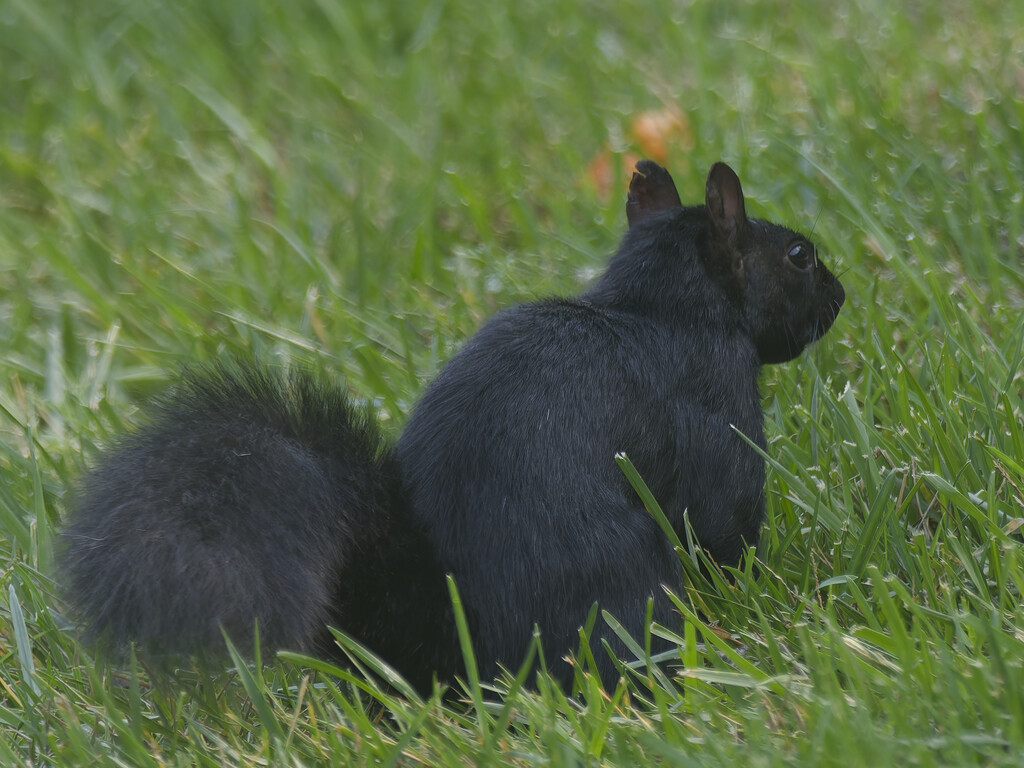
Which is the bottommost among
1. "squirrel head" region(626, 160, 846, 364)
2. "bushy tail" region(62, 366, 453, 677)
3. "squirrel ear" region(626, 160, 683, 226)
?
"bushy tail" region(62, 366, 453, 677)

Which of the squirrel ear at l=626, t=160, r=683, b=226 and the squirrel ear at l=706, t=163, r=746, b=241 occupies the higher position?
the squirrel ear at l=626, t=160, r=683, b=226

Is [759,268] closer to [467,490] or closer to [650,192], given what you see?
[650,192]

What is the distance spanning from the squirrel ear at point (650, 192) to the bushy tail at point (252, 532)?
1.05 metres

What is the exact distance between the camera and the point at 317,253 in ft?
14.6

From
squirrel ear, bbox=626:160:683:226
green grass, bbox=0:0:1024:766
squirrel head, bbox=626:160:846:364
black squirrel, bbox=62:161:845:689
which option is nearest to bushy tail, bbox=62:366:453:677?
black squirrel, bbox=62:161:845:689

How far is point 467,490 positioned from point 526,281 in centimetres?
164

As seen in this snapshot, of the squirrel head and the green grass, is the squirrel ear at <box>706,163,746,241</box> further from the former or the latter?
the green grass

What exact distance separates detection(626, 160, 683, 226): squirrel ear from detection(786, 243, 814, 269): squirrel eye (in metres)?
0.32

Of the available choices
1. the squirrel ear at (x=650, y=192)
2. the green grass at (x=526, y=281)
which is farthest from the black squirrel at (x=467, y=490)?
the squirrel ear at (x=650, y=192)

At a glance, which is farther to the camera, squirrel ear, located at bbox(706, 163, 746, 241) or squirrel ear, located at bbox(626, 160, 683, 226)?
squirrel ear, located at bbox(626, 160, 683, 226)

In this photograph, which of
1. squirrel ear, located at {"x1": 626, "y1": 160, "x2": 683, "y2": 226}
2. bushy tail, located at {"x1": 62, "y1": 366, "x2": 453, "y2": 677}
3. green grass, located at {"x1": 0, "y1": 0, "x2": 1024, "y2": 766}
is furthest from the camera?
squirrel ear, located at {"x1": 626, "y1": 160, "x2": 683, "y2": 226}

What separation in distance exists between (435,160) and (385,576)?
2659 millimetres

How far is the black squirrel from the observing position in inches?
85.8

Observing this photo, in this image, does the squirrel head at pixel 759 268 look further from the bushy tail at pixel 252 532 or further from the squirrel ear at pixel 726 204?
the bushy tail at pixel 252 532
